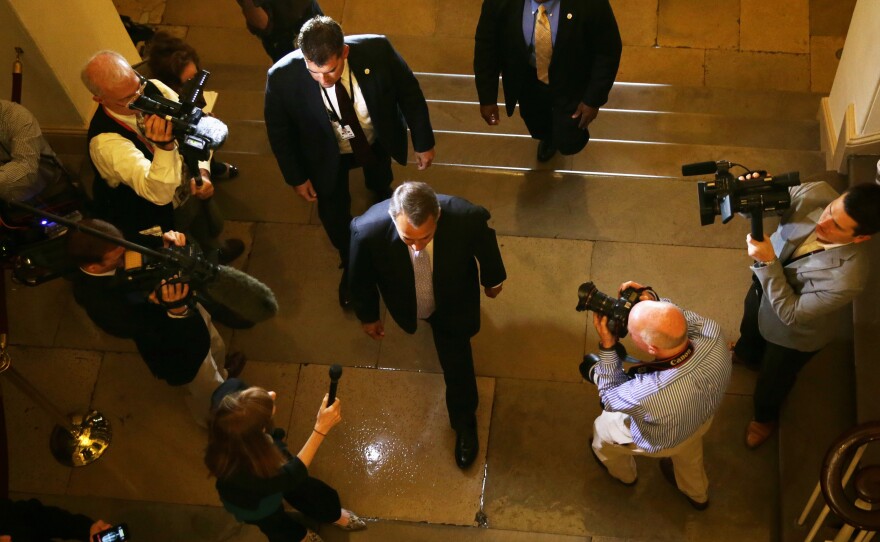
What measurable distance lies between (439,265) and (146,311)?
1300mm

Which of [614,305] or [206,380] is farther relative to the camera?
[206,380]

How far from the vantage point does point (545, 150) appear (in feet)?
17.0

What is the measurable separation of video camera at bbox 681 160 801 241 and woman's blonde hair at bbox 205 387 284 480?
205 cm

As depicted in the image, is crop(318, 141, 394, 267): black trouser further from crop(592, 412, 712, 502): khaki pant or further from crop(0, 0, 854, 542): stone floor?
crop(592, 412, 712, 502): khaki pant

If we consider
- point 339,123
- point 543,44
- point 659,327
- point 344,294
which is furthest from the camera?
point 344,294

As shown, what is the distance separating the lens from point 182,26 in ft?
22.5

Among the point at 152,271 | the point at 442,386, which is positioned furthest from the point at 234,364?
the point at 152,271

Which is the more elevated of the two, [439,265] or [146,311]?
[439,265]

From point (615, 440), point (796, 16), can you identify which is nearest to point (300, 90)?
point (615, 440)

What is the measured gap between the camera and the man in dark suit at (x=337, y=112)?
3654 millimetres

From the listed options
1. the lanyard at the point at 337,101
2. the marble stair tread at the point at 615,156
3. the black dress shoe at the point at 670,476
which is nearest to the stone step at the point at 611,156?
the marble stair tread at the point at 615,156

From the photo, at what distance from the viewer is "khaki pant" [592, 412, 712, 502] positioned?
3500mm

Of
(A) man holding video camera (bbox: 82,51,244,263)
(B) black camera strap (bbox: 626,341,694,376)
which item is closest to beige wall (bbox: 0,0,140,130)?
(A) man holding video camera (bbox: 82,51,244,263)

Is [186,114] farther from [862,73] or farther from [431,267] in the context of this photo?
[862,73]
